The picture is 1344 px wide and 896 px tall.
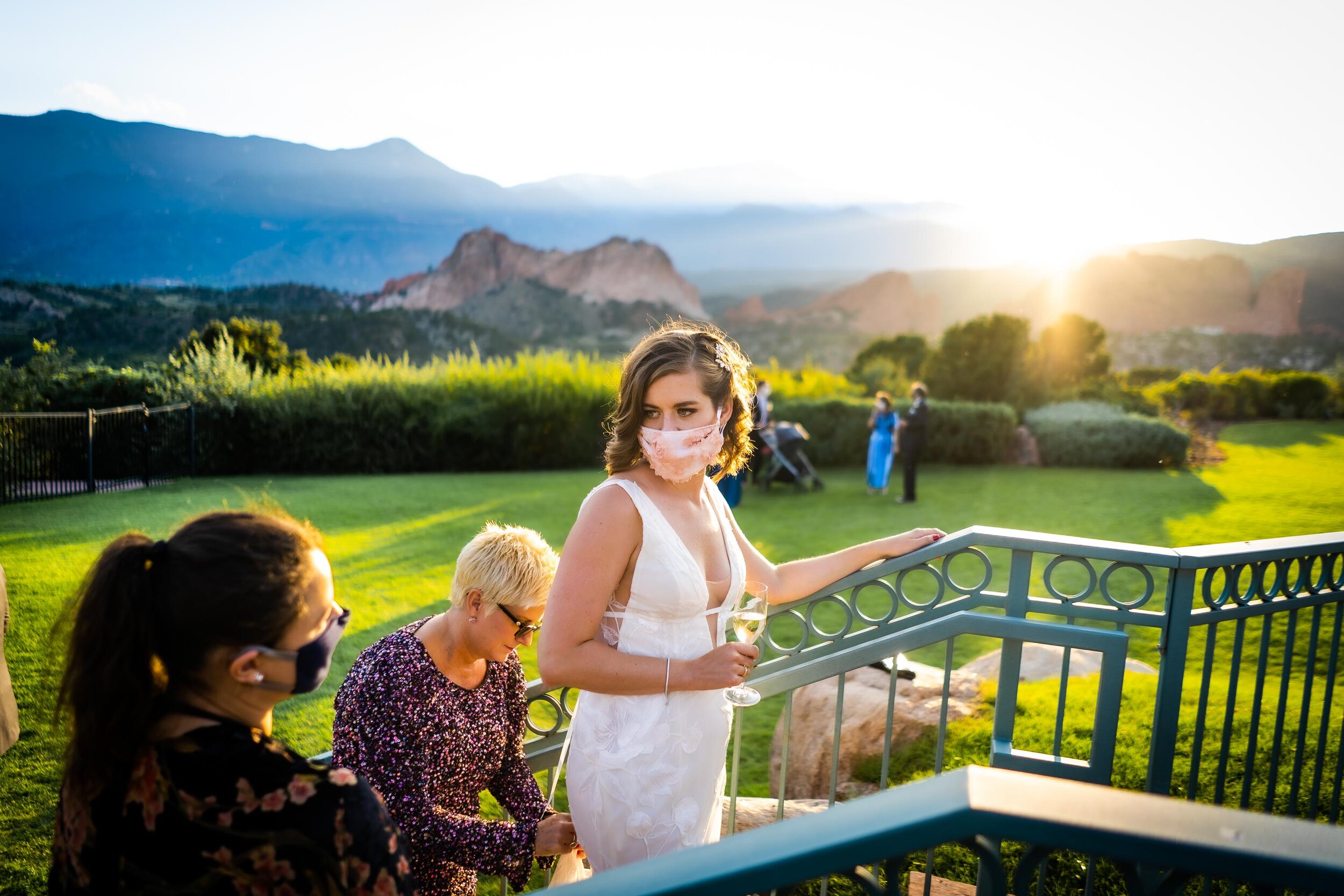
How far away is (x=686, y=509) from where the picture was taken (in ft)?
7.19

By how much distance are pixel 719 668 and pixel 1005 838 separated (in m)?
1.22

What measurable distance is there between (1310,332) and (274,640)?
15.4 m

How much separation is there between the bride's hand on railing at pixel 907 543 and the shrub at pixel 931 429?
1636 cm

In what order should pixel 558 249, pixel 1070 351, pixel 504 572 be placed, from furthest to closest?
pixel 558 249 < pixel 1070 351 < pixel 504 572

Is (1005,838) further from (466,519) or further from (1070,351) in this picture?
(1070,351)

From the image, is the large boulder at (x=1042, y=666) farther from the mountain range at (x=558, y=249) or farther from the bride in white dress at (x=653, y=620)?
the mountain range at (x=558, y=249)

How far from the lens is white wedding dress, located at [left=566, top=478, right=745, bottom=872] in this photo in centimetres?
203

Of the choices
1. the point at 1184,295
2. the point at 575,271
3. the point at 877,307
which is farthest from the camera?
the point at 575,271

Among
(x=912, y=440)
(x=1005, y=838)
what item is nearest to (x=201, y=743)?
(x=1005, y=838)

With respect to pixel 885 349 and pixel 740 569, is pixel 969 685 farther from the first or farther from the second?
pixel 885 349

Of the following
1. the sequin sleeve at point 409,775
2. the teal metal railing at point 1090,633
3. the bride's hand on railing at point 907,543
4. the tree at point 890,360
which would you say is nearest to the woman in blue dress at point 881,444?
the tree at point 890,360

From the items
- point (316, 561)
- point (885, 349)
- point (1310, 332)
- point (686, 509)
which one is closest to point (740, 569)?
point (686, 509)

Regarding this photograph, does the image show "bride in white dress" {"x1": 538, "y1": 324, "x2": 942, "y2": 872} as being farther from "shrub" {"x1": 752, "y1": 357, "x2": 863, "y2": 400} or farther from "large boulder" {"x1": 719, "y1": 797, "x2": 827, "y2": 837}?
"shrub" {"x1": 752, "y1": 357, "x2": 863, "y2": 400}

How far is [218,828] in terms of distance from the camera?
1.13 metres
